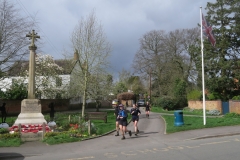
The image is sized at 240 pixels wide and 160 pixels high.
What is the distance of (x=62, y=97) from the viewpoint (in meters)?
43.0

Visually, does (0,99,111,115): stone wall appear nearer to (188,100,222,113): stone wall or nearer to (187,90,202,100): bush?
(187,90,202,100): bush

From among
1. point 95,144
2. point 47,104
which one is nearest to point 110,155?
point 95,144

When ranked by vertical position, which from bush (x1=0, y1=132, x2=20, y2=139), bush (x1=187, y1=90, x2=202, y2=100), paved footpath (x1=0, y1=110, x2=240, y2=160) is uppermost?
bush (x1=187, y1=90, x2=202, y2=100)

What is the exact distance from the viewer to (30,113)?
17.5 meters

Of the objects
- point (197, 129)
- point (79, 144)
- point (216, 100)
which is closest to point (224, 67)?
point (216, 100)

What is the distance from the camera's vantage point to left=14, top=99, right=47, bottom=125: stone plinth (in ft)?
56.0

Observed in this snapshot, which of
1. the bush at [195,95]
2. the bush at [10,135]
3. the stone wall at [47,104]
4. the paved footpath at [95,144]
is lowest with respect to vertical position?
the paved footpath at [95,144]

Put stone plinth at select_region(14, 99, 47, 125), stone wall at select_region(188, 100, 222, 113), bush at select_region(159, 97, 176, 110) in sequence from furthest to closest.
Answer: bush at select_region(159, 97, 176, 110), stone wall at select_region(188, 100, 222, 113), stone plinth at select_region(14, 99, 47, 125)

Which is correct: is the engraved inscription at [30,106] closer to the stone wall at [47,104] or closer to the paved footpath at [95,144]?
the paved footpath at [95,144]

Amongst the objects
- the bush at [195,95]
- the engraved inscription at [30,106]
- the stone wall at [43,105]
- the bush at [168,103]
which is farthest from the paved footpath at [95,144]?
the bush at [168,103]

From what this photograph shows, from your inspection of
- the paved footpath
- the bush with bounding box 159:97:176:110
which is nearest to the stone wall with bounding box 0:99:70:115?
the bush with bounding box 159:97:176:110

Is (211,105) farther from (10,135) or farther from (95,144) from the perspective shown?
(10,135)

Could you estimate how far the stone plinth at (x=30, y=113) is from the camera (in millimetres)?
17062

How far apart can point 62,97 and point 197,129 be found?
30.3m
